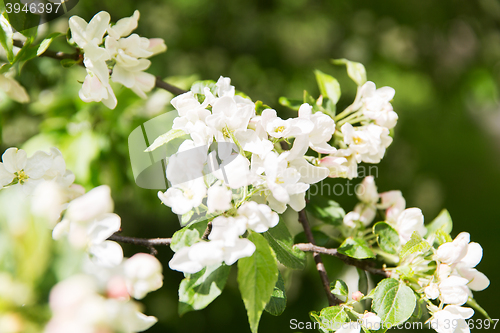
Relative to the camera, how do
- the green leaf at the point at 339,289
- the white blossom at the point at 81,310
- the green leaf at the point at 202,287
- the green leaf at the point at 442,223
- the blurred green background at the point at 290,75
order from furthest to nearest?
the blurred green background at the point at 290,75
the green leaf at the point at 442,223
the green leaf at the point at 339,289
the green leaf at the point at 202,287
the white blossom at the point at 81,310

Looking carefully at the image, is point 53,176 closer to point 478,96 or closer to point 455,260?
point 455,260

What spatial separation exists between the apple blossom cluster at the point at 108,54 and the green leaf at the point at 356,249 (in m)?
0.53

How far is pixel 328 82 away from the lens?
3.14ft

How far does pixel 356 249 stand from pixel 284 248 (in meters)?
0.16

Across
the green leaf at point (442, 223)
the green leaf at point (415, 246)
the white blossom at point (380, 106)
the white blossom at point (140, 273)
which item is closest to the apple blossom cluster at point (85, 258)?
the white blossom at point (140, 273)

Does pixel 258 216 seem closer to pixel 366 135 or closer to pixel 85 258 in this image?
pixel 85 258

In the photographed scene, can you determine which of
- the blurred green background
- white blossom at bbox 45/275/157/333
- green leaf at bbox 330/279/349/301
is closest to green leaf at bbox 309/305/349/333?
green leaf at bbox 330/279/349/301

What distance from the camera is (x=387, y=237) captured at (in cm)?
77

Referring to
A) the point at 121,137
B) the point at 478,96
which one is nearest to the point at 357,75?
the point at 121,137

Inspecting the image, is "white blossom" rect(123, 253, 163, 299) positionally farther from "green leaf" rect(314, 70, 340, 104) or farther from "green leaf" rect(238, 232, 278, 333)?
"green leaf" rect(314, 70, 340, 104)

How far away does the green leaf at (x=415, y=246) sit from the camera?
0.66 metres

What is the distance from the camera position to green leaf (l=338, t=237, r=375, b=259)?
2.28 ft

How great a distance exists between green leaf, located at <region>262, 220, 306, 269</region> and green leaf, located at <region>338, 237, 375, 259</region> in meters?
0.11

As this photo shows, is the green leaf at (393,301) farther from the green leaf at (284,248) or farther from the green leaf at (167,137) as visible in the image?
the green leaf at (167,137)
